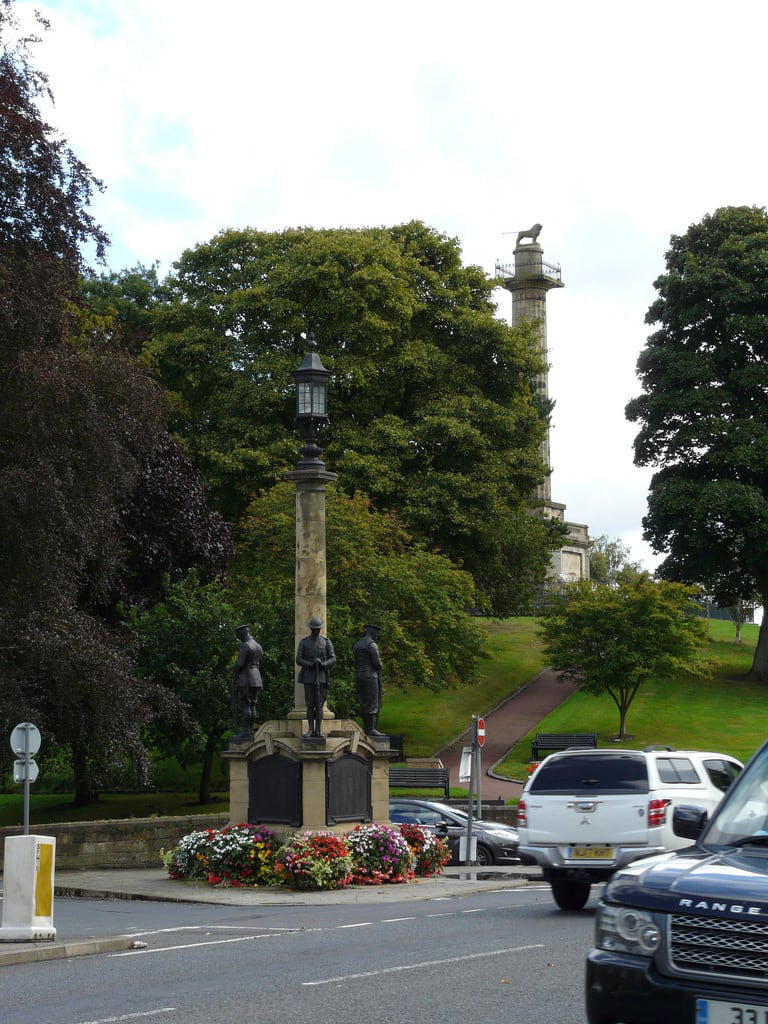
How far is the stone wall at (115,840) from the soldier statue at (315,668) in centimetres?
590

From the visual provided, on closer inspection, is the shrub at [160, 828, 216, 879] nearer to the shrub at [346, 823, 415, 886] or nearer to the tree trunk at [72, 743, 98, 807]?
the shrub at [346, 823, 415, 886]

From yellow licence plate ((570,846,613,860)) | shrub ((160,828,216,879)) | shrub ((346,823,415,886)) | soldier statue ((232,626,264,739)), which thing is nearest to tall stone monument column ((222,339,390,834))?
soldier statue ((232,626,264,739))

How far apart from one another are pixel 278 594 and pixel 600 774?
71.5ft

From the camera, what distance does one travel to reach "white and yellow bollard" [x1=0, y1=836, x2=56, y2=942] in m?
13.6

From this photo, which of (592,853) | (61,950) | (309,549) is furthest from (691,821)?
(309,549)

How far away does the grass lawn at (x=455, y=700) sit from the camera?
47500 mm

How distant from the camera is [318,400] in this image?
24516 mm

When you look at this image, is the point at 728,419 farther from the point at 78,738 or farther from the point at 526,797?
the point at 526,797

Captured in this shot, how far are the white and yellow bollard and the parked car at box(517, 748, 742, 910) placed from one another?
5.37 m

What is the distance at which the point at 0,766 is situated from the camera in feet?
87.6

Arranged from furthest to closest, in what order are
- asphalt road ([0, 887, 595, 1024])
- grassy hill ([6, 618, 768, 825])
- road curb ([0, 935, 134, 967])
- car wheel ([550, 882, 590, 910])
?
grassy hill ([6, 618, 768, 825]), car wheel ([550, 882, 590, 910]), road curb ([0, 935, 134, 967]), asphalt road ([0, 887, 595, 1024])

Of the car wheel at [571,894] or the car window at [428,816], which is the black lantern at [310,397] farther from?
the car wheel at [571,894]

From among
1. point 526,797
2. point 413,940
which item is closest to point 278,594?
point 526,797

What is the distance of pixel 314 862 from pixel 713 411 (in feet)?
113
